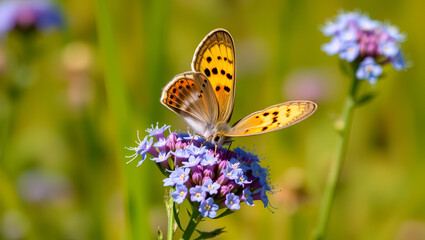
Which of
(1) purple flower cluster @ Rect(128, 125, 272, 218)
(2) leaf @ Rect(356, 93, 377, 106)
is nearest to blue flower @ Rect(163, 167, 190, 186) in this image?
(1) purple flower cluster @ Rect(128, 125, 272, 218)

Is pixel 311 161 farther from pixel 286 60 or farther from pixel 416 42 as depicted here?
pixel 416 42

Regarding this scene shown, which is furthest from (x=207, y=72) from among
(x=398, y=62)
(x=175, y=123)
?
(x=175, y=123)

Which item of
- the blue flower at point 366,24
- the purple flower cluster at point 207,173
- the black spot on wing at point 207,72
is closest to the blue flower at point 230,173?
the purple flower cluster at point 207,173

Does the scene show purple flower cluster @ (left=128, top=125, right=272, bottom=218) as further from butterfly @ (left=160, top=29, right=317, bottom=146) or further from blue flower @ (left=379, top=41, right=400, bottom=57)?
blue flower @ (left=379, top=41, right=400, bottom=57)

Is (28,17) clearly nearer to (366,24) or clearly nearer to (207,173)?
(366,24)

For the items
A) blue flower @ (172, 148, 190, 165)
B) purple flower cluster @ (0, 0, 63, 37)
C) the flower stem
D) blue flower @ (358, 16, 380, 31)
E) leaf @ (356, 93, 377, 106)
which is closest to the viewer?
blue flower @ (172, 148, 190, 165)

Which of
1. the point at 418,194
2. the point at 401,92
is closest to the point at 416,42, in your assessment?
the point at 401,92
